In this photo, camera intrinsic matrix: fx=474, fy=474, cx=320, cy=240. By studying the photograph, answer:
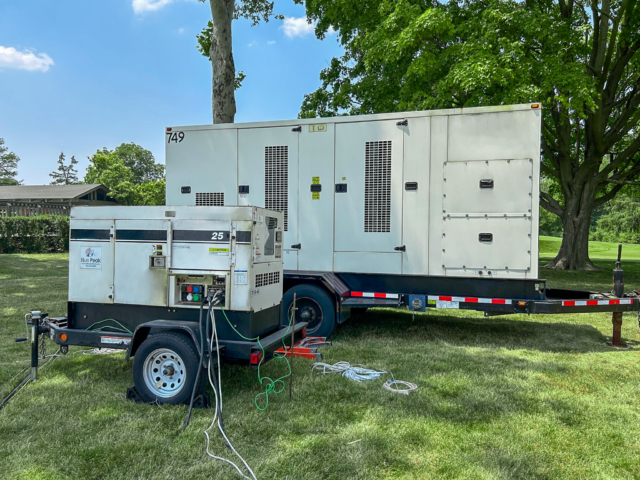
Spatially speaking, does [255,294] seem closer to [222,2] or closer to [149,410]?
[149,410]

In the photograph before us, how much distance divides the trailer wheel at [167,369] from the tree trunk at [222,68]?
27.2 ft

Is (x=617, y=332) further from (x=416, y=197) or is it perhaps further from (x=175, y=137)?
(x=175, y=137)

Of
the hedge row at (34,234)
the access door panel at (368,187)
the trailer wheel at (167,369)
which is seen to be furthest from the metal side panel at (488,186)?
the hedge row at (34,234)

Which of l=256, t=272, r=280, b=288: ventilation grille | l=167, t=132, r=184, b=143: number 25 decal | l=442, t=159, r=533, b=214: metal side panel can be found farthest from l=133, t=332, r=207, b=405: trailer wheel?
l=167, t=132, r=184, b=143: number 25 decal

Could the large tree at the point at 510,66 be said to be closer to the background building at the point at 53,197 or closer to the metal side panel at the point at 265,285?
the metal side panel at the point at 265,285

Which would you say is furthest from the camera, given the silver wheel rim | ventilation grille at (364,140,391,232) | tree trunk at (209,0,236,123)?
tree trunk at (209,0,236,123)

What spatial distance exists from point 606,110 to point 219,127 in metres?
14.4

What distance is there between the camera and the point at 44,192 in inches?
1330

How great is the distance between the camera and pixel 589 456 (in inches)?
135

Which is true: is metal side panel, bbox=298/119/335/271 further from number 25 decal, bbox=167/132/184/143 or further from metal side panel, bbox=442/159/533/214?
number 25 decal, bbox=167/132/184/143

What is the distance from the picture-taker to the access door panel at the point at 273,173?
7.38 meters

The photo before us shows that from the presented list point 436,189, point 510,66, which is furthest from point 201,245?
point 510,66

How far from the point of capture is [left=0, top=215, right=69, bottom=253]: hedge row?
23031 millimetres

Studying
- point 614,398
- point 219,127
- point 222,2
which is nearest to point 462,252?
point 614,398
